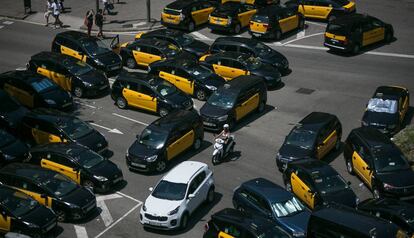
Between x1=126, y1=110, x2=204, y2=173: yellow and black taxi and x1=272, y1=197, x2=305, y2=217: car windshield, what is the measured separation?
6.50 metres

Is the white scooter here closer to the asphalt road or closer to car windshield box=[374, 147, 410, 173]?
the asphalt road

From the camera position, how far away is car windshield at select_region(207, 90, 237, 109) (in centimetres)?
3459

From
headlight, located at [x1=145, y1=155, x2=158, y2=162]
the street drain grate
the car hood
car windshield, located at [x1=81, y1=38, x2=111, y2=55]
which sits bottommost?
the car hood

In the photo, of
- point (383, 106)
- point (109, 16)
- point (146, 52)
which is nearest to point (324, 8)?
point (146, 52)

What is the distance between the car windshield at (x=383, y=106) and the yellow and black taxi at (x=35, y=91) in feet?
49.8

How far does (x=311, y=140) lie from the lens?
3117cm

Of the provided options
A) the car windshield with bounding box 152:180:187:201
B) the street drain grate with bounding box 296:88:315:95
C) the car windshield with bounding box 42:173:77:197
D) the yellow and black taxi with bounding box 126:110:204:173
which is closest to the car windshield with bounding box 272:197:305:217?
the car windshield with bounding box 152:180:187:201

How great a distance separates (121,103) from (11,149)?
308 inches

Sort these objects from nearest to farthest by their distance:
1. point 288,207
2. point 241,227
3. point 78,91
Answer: point 241,227
point 288,207
point 78,91

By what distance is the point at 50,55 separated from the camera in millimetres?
39500

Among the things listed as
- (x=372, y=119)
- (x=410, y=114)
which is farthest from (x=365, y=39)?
(x=372, y=119)

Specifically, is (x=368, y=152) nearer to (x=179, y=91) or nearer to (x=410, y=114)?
(x=410, y=114)

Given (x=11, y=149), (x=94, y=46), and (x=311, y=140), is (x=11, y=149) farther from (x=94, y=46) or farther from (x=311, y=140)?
(x=311, y=140)

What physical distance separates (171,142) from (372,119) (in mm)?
9893
